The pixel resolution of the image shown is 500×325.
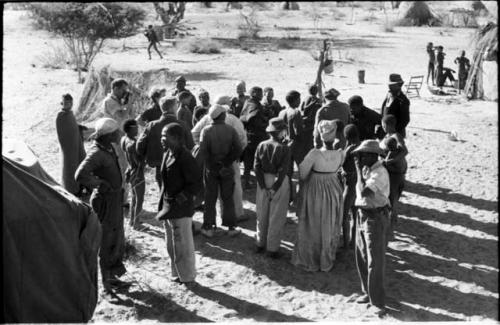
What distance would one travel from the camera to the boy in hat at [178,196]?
5.69 meters

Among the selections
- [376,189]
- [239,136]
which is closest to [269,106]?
[239,136]

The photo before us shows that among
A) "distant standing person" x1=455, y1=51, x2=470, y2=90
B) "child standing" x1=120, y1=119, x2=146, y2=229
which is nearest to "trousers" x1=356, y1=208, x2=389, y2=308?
"child standing" x1=120, y1=119, x2=146, y2=229

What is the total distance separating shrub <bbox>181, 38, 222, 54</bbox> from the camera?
24.3 m

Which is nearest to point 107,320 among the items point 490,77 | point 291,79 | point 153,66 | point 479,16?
point 490,77

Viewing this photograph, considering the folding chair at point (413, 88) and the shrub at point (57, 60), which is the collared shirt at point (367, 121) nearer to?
the folding chair at point (413, 88)

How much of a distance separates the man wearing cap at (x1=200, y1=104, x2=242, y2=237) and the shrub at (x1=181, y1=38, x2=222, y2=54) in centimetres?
1756

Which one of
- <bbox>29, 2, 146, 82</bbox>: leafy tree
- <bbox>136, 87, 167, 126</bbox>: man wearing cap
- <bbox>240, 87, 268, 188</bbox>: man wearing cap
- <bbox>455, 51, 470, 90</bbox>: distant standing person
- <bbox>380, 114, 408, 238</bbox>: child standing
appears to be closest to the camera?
<bbox>380, 114, 408, 238</bbox>: child standing

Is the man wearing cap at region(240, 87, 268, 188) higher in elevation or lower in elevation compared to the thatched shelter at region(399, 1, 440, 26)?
lower

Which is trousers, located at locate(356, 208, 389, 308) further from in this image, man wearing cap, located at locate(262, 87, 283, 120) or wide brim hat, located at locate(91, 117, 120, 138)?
man wearing cap, located at locate(262, 87, 283, 120)

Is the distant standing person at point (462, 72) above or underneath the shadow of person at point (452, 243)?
above

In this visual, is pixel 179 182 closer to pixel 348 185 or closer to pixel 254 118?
pixel 348 185

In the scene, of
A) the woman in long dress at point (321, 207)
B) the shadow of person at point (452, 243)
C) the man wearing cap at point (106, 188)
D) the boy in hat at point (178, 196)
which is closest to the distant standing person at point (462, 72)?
the shadow of person at point (452, 243)

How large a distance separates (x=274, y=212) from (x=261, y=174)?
457 millimetres

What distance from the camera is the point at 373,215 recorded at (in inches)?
209
